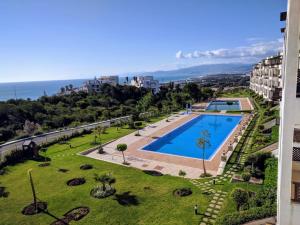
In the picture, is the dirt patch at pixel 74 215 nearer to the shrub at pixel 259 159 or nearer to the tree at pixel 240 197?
the tree at pixel 240 197

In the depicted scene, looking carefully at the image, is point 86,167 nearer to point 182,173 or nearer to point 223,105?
point 182,173

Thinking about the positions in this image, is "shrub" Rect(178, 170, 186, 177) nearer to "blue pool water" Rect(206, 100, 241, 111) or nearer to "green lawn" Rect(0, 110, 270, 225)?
"green lawn" Rect(0, 110, 270, 225)

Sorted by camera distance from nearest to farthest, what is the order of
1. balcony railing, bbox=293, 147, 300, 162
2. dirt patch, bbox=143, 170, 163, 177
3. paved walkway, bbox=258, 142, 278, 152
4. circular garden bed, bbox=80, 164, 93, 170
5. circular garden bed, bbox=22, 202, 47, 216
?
balcony railing, bbox=293, 147, 300, 162 < circular garden bed, bbox=22, 202, 47, 216 < dirt patch, bbox=143, 170, 163, 177 < paved walkway, bbox=258, 142, 278, 152 < circular garden bed, bbox=80, 164, 93, 170

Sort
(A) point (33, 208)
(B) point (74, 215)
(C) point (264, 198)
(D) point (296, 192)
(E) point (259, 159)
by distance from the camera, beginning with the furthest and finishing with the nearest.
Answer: (E) point (259, 159) → (A) point (33, 208) → (B) point (74, 215) → (C) point (264, 198) → (D) point (296, 192)

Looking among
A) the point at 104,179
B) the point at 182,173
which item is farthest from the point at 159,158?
the point at 104,179

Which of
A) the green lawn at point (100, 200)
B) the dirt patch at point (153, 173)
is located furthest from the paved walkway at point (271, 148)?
the dirt patch at point (153, 173)

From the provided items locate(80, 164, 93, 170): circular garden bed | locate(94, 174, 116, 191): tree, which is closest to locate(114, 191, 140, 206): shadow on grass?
locate(94, 174, 116, 191): tree
